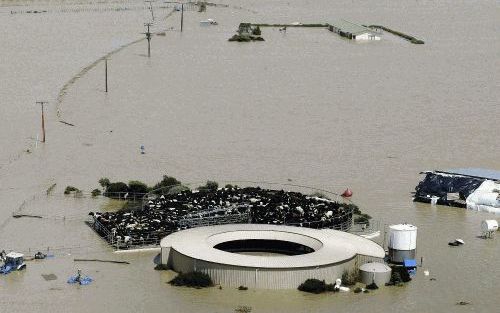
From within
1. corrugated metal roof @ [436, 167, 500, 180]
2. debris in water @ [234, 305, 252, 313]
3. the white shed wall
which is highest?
corrugated metal roof @ [436, 167, 500, 180]

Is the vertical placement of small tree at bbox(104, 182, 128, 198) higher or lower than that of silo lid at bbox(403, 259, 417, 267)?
higher

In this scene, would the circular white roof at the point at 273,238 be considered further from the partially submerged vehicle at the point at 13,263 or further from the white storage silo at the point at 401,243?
the partially submerged vehicle at the point at 13,263

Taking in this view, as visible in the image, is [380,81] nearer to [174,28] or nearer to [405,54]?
Result: [405,54]

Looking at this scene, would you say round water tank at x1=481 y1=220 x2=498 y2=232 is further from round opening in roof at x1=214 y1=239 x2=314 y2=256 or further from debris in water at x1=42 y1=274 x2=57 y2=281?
debris in water at x1=42 y1=274 x2=57 y2=281

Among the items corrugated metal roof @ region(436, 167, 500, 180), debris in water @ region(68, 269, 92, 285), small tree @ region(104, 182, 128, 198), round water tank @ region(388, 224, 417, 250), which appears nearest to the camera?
debris in water @ region(68, 269, 92, 285)

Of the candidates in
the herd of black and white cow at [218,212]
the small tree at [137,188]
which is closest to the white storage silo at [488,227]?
the herd of black and white cow at [218,212]

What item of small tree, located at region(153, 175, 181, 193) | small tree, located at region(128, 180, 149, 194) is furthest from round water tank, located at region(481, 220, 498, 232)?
small tree, located at region(128, 180, 149, 194)
